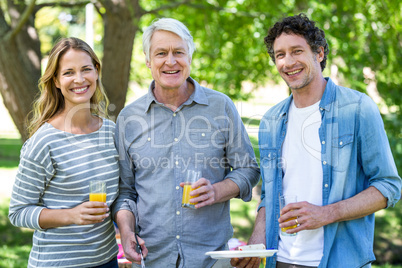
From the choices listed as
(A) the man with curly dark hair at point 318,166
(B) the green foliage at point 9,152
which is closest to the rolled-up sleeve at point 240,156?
(A) the man with curly dark hair at point 318,166

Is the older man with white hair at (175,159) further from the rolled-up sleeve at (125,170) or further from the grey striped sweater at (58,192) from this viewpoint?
the grey striped sweater at (58,192)

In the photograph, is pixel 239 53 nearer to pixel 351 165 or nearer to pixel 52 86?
pixel 52 86

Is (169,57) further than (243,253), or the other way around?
(169,57)

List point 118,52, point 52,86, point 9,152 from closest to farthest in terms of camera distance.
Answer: point 52,86 → point 118,52 → point 9,152

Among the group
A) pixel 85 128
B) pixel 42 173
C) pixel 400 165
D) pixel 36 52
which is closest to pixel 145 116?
pixel 85 128

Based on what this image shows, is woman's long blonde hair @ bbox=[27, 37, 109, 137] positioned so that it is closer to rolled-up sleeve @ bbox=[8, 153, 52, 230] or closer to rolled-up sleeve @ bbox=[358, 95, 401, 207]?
rolled-up sleeve @ bbox=[8, 153, 52, 230]

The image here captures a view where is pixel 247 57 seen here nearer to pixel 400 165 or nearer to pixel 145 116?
pixel 400 165

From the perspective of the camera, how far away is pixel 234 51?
8414mm

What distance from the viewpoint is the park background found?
580cm

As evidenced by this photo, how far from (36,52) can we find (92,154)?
3.59 metres

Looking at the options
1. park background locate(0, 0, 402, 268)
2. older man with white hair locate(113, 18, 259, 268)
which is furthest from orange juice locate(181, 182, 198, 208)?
park background locate(0, 0, 402, 268)

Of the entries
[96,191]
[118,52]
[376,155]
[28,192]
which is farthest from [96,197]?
[118,52]

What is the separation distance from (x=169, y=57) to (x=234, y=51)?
5511mm

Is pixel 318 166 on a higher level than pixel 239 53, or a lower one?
lower
